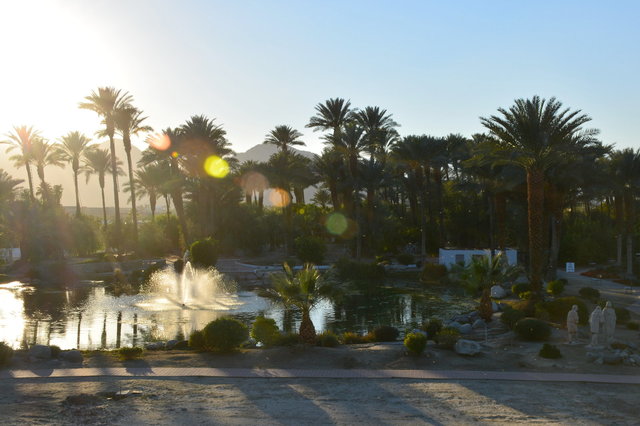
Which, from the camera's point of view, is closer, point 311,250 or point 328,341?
point 328,341

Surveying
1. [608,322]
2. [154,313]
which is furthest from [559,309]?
[154,313]

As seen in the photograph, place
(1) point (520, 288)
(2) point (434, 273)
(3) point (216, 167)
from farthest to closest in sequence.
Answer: (3) point (216, 167) < (2) point (434, 273) < (1) point (520, 288)

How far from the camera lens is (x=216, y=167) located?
209 feet

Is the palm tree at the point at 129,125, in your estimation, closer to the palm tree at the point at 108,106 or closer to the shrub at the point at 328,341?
the palm tree at the point at 108,106

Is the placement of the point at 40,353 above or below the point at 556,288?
above

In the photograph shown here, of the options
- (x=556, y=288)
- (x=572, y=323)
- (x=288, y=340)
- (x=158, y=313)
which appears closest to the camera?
(x=572, y=323)

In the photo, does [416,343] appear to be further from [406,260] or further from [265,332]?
[406,260]

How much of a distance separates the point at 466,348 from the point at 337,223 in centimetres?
4354

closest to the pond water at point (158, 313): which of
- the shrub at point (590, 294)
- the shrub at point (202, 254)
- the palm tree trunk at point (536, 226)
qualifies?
the palm tree trunk at point (536, 226)

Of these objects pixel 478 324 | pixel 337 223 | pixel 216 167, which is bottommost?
pixel 478 324

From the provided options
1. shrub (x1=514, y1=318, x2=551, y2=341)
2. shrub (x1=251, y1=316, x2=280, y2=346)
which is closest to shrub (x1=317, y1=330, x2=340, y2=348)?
shrub (x1=251, y1=316, x2=280, y2=346)

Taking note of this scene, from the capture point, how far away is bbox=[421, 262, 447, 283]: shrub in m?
45.4

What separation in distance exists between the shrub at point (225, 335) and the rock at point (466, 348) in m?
7.22

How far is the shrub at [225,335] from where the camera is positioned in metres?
19.7
